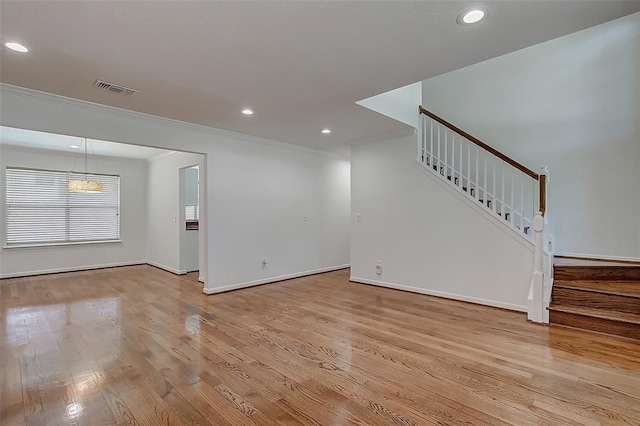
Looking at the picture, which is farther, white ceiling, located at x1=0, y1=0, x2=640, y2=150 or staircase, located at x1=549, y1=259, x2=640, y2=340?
staircase, located at x1=549, y1=259, x2=640, y2=340

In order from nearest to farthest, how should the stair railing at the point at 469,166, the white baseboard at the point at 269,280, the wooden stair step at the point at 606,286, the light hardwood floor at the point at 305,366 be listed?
the light hardwood floor at the point at 305,366 → the wooden stair step at the point at 606,286 → the stair railing at the point at 469,166 → the white baseboard at the point at 269,280

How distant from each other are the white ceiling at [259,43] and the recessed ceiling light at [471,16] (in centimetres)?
4

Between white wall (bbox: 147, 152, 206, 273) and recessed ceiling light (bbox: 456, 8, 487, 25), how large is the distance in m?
4.67

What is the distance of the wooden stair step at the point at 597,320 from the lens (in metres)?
2.91

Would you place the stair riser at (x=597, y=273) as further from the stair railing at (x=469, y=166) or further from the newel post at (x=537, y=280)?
the stair railing at (x=469, y=166)

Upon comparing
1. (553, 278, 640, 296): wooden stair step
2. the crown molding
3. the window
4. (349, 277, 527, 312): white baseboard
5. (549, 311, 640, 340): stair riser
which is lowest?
(349, 277, 527, 312): white baseboard

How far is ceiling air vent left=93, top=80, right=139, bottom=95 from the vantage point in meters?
2.97

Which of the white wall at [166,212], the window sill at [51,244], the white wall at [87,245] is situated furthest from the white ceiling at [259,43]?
the window sill at [51,244]

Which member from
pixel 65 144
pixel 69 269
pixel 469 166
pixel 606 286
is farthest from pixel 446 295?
pixel 69 269

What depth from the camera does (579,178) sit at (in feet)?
14.2

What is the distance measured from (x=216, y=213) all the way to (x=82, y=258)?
405 centimetres

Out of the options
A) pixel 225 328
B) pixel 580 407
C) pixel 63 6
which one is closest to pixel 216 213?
pixel 225 328

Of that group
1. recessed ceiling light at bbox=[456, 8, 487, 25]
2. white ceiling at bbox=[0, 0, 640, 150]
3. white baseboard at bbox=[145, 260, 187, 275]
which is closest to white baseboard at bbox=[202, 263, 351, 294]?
white baseboard at bbox=[145, 260, 187, 275]

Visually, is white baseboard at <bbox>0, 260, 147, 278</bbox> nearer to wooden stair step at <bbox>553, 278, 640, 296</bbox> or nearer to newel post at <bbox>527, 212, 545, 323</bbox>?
newel post at <bbox>527, 212, 545, 323</bbox>
